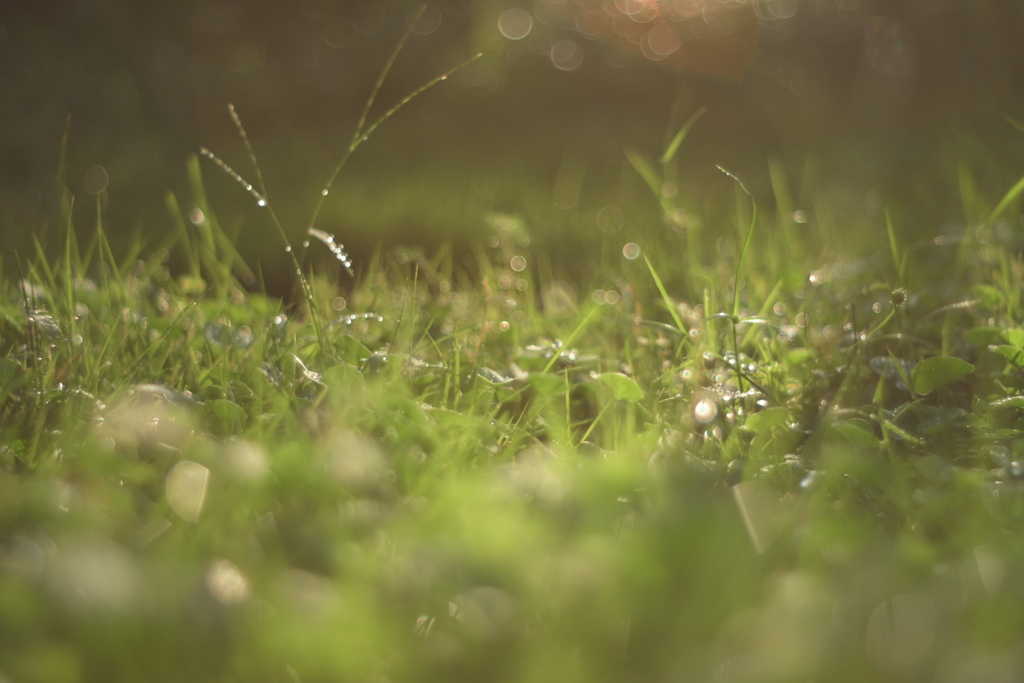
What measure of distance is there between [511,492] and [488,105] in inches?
173

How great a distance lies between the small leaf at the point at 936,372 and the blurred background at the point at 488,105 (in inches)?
60.8

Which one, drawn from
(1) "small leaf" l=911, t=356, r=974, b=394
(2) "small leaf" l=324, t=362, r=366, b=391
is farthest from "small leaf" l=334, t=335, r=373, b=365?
(1) "small leaf" l=911, t=356, r=974, b=394

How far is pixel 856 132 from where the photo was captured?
4.35 metres

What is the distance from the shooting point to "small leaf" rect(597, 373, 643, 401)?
3.81ft

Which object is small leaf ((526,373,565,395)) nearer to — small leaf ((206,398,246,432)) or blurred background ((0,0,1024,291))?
small leaf ((206,398,246,432))

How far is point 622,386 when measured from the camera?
118cm

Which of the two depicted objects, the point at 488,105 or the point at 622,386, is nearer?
the point at 622,386

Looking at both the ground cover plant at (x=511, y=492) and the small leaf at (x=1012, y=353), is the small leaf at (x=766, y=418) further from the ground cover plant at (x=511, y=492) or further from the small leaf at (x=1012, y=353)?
the small leaf at (x=1012, y=353)

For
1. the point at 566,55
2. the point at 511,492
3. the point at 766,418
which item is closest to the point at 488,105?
the point at 566,55

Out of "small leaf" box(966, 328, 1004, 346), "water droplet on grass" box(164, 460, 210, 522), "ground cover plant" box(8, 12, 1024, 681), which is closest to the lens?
"ground cover plant" box(8, 12, 1024, 681)

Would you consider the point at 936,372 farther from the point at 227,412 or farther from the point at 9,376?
the point at 9,376

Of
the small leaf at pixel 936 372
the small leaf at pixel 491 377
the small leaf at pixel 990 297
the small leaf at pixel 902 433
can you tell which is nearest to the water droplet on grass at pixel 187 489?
the small leaf at pixel 491 377

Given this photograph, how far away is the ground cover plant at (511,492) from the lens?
0.60 meters

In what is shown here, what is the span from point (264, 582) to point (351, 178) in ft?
10.6
